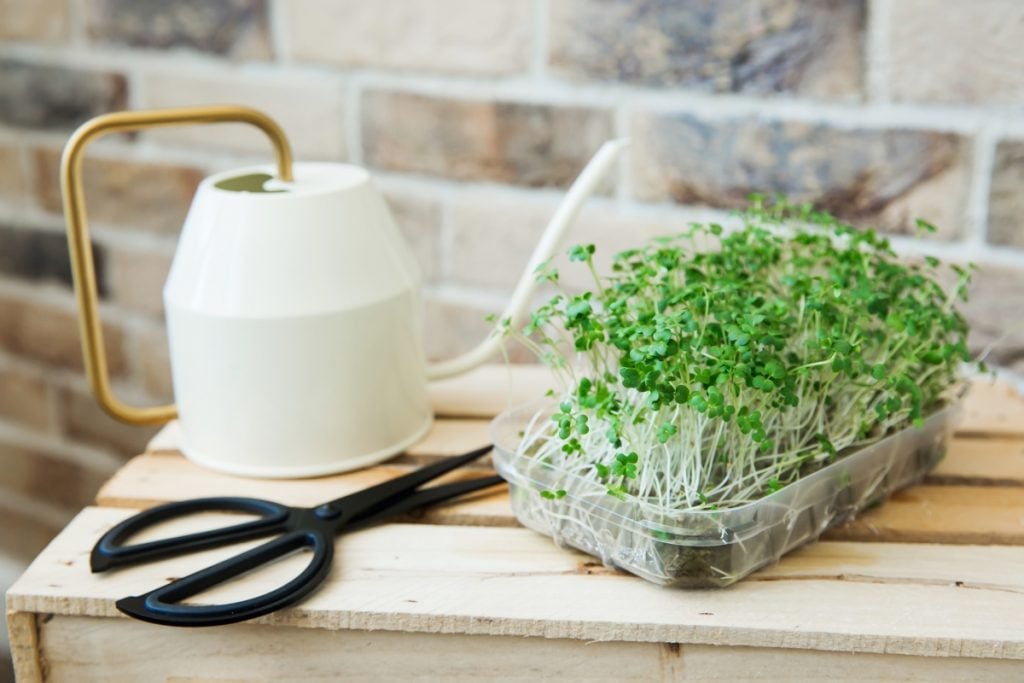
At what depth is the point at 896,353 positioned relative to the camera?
2.35ft

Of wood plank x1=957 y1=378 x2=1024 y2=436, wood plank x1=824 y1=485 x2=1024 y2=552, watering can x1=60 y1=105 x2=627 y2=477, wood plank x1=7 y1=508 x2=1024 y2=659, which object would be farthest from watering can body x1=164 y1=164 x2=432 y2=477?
wood plank x1=957 y1=378 x2=1024 y2=436

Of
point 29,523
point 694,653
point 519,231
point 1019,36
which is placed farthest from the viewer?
point 29,523

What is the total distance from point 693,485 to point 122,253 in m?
0.96

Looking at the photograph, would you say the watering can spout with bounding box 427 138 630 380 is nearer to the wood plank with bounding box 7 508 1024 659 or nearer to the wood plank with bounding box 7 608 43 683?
the wood plank with bounding box 7 508 1024 659

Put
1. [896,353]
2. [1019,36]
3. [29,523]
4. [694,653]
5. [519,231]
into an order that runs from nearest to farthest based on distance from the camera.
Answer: [694,653] → [896,353] → [1019,36] → [519,231] → [29,523]

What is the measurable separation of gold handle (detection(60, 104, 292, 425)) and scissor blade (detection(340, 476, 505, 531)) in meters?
0.22

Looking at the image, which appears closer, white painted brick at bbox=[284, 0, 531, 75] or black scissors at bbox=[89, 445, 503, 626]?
black scissors at bbox=[89, 445, 503, 626]

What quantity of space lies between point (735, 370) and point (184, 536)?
34cm

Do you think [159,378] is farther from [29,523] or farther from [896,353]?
[896,353]

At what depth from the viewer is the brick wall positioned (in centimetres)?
90

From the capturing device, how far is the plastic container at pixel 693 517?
1.90 ft

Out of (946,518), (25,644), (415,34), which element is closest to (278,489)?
(25,644)

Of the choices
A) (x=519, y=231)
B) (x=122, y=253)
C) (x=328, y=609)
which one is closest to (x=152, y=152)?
(x=122, y=253)

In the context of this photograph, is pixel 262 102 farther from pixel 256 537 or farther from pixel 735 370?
pixel 735 370
